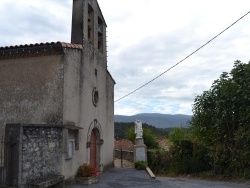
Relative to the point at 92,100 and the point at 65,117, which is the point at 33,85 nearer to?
the point at 65,117

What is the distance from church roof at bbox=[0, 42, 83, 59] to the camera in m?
12.4

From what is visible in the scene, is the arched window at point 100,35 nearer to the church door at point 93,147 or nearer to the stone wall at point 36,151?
the church door at point 93,147

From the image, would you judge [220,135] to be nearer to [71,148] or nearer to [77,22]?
[71,148]

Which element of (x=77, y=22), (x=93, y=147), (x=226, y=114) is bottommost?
(x=93, y=147)

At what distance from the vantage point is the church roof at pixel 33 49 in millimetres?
12359

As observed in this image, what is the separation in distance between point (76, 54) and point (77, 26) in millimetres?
1714

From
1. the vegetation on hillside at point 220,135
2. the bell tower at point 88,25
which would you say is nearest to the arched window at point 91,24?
the bell tower at point 88,25

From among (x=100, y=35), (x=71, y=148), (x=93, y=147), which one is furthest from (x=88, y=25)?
(x=71, y=148)

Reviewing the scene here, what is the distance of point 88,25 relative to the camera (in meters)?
15.5

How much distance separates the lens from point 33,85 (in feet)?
41.2

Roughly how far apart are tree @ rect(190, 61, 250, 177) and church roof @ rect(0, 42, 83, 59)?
29.1ft

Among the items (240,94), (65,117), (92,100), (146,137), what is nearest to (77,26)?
(92,100)

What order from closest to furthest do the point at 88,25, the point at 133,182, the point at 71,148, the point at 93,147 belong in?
1. the point at 71,148
2. the point at 133,182
3. the point at 88,25
4. the point at 93,147

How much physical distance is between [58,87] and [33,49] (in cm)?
176
